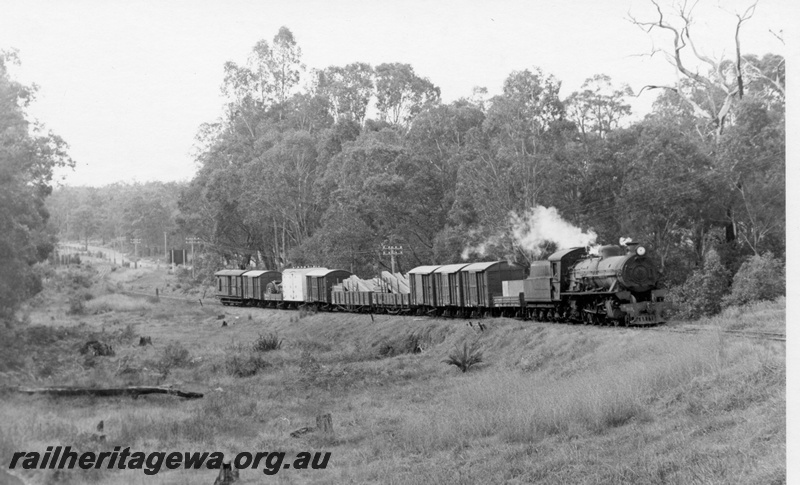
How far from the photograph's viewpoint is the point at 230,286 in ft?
188

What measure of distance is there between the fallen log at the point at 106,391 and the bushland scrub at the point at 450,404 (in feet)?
1.01

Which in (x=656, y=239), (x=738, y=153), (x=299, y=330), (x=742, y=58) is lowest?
(x=299, y=330)

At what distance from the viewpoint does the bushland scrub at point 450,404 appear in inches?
451

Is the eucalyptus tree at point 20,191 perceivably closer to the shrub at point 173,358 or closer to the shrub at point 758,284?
the shrub at point 173,358

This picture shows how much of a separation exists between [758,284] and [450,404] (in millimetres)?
15378

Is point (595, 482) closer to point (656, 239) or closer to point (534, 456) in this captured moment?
point (534, 456)

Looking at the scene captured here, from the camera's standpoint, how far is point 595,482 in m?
10.5

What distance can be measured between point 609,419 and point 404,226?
38351 mm

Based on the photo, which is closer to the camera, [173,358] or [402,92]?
[173,358]

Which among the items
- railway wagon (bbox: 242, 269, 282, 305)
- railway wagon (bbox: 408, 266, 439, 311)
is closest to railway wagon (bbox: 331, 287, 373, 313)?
railway wagon (bbox: 408, 266, 439, 311)

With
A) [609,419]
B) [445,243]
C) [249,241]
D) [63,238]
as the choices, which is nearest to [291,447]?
[609,419]

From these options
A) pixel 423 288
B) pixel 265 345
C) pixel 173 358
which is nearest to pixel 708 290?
pixel 423 288

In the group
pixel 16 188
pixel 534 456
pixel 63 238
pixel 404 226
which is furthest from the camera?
pixel 404 226

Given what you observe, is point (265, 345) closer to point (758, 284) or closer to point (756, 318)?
point (756, 318)
